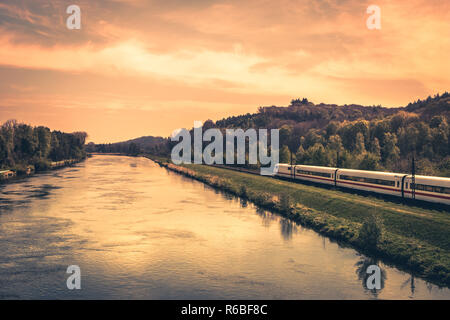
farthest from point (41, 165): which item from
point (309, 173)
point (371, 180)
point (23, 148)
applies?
point (371, 180)

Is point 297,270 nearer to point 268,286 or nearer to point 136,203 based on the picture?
point 268,286

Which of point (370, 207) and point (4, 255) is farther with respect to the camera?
point (370, 207)

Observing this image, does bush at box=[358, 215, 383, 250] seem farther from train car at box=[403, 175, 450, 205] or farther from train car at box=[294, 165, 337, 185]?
train car at box=[294, 165, 337, 185]

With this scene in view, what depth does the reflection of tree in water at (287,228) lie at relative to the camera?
115 feet

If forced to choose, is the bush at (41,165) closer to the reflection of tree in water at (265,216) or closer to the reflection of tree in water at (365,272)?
the reflection of tree in water at (265,216)

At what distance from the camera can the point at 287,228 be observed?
38.0m

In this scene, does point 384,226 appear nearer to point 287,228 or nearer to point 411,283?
point 287,228

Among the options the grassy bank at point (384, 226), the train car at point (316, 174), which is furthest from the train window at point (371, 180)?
the train car at point (316, 174)

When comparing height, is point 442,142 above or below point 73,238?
above

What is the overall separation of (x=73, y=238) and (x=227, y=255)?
1270cm

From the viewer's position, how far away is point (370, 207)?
40.2m

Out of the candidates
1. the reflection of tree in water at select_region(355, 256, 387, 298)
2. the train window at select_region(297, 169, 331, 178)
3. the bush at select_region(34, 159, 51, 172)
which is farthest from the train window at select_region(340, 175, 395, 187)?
the bush at select_region(34, 159, 51, 172)
